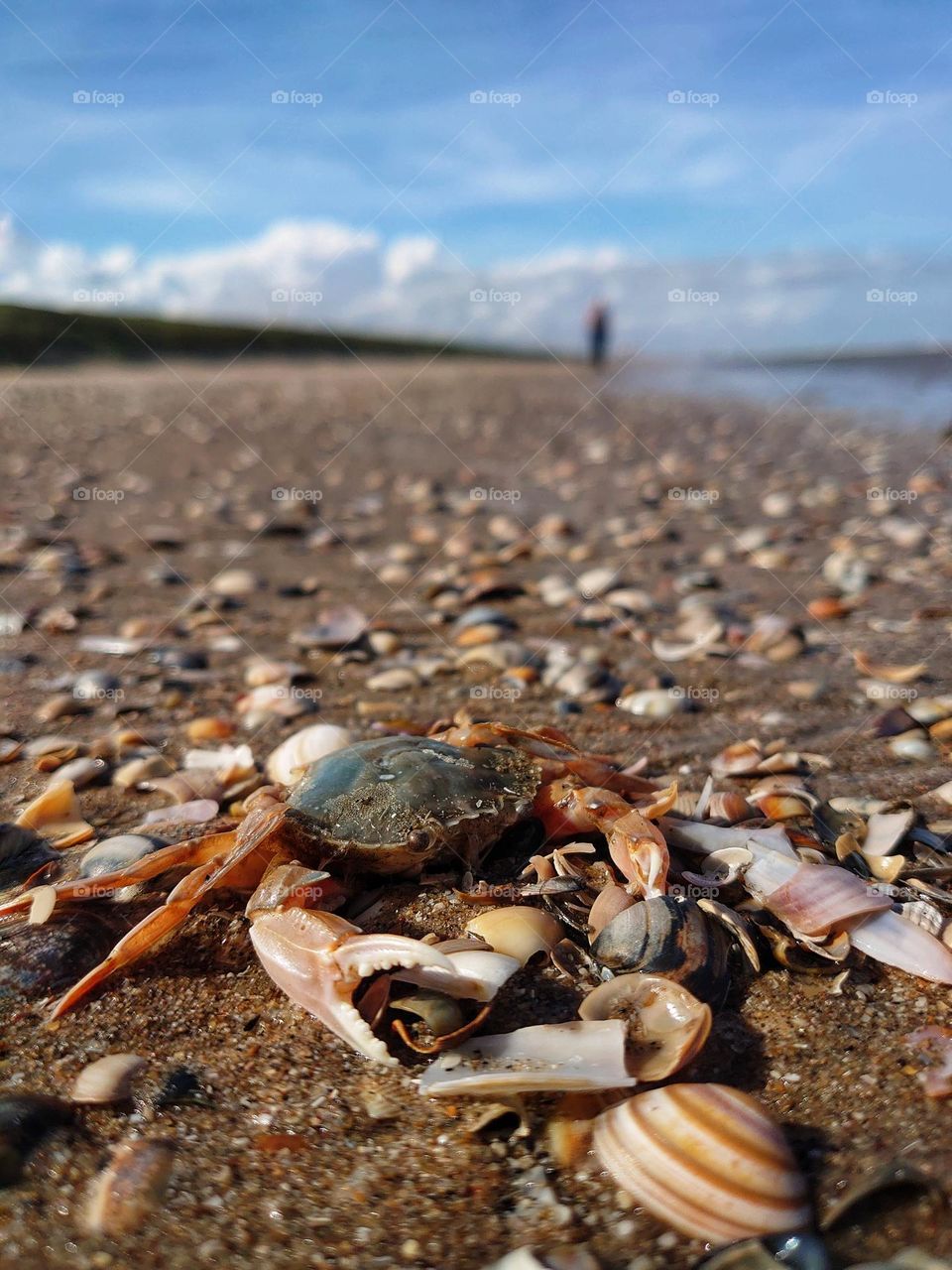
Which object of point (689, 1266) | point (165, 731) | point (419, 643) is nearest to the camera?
point (689, 1266)

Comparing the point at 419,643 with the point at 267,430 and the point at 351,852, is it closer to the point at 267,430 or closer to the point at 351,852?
the point at 351,852

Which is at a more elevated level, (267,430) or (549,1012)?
(267,430)

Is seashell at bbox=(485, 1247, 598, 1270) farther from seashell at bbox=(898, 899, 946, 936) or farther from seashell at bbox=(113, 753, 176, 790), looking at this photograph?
seashell at bbox=(113, 753, 176, 790)

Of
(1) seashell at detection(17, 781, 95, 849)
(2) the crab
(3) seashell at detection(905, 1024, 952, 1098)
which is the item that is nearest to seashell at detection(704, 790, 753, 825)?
(2) the crab

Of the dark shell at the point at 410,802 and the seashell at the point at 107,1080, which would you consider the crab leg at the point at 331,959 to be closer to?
the dark shell at the point at 410,802

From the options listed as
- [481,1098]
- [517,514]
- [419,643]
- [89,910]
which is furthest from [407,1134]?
[517,514]

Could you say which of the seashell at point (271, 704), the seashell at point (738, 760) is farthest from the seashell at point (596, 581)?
the seashell at point (738, 760)
